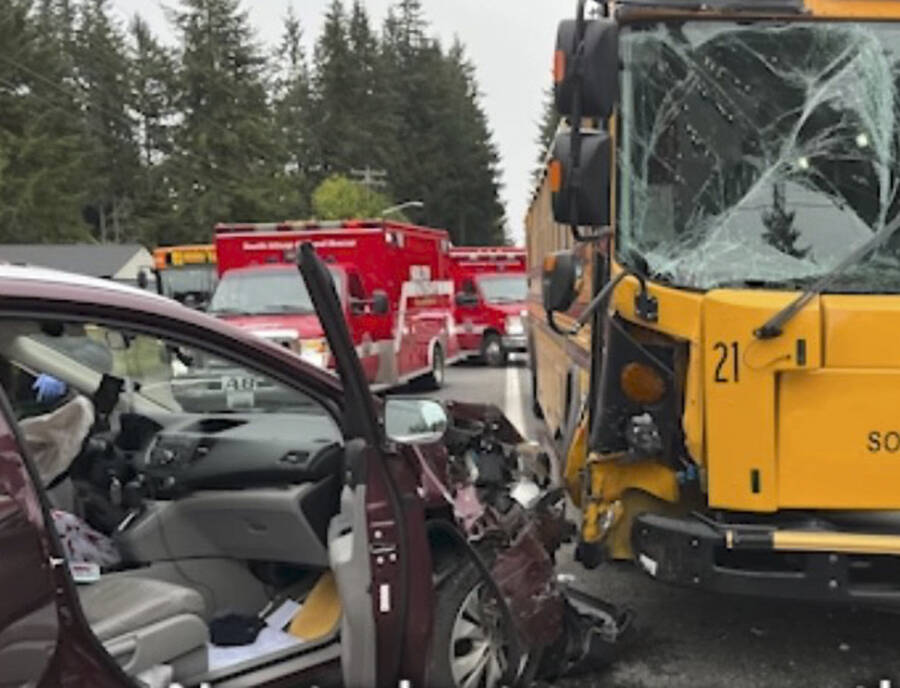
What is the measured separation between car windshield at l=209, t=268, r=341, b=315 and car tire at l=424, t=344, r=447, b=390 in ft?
16.0

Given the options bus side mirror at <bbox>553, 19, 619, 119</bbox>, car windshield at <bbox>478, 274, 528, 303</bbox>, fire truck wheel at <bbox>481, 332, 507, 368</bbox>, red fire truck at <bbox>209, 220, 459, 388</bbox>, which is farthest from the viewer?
car windshield at <bbox>478, 274, 528, 303</bbox>

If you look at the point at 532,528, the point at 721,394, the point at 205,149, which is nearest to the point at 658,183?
the point at 721,394

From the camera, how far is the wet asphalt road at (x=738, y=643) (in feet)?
14.6

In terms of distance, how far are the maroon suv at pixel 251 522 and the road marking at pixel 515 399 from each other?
6.42 m

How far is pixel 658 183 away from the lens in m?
4.71

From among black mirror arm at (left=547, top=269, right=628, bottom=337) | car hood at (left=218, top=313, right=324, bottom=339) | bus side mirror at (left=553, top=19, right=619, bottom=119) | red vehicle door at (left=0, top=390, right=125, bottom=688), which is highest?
bus side mirror at (left=553, top=19, right=619, bottom=119)

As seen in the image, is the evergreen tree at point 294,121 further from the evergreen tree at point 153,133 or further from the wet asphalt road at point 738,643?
the wet asphalt road at point 738,643

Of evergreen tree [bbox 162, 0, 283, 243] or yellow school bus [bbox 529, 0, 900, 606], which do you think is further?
evergreen tree [bbox 162, 0, 283, 243]

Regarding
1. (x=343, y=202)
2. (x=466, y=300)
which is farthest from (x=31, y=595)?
(x=343, y=202)

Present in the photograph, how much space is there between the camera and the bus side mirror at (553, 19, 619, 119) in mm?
4277

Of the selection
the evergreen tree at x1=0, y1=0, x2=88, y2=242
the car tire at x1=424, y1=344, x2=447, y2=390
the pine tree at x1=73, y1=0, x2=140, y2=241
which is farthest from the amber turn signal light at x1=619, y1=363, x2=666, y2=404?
the pine tree at x1=73, y1=0, x2=140, y2=241

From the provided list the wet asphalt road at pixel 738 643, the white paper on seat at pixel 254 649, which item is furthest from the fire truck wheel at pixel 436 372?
the white paper on seat at pixel 254 649

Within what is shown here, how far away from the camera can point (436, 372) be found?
17.9 m

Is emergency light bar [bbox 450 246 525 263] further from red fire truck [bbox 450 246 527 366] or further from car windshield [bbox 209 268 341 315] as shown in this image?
car windshield [bbox 209 268 341 315]
